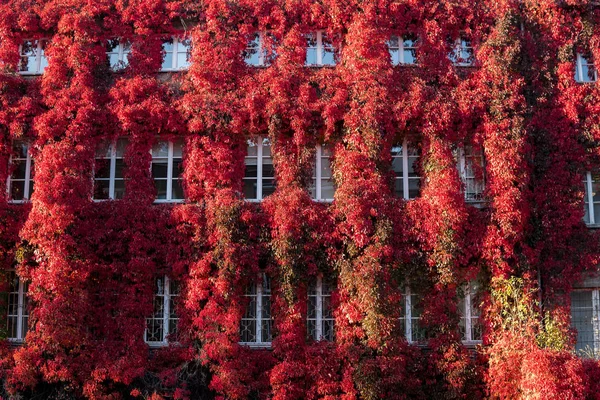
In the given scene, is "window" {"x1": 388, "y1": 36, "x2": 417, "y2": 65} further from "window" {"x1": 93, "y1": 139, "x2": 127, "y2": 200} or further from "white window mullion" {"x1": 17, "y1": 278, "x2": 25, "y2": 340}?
"white window mullion" {"x1": 17, "y1": 278, "x2": 25, "y2": 340}

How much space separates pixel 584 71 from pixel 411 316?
353 inches

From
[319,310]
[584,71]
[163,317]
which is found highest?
[584,71]

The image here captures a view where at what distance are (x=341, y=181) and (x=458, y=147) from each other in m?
3.55

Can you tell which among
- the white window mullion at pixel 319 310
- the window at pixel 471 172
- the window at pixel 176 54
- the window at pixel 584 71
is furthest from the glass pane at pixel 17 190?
the window at pixel 584 71

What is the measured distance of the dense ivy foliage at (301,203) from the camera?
19.6 m

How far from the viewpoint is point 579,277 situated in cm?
2034

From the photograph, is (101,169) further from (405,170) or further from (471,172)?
(471,172)

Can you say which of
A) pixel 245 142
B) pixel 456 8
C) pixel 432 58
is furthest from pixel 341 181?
pixel 456 8

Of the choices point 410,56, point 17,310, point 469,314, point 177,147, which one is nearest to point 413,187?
point 469,314

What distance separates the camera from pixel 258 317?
20438mm

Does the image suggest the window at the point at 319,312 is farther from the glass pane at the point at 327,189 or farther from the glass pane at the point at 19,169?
the glass pane at the point at 19,169

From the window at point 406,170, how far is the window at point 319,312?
11.1ft

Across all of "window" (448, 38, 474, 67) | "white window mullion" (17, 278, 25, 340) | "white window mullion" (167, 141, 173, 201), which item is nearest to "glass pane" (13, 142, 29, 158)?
"white window mullion" (17, 278, 25, 340)

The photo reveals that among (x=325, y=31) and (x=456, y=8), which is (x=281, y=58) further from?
(x=456, y=8)
